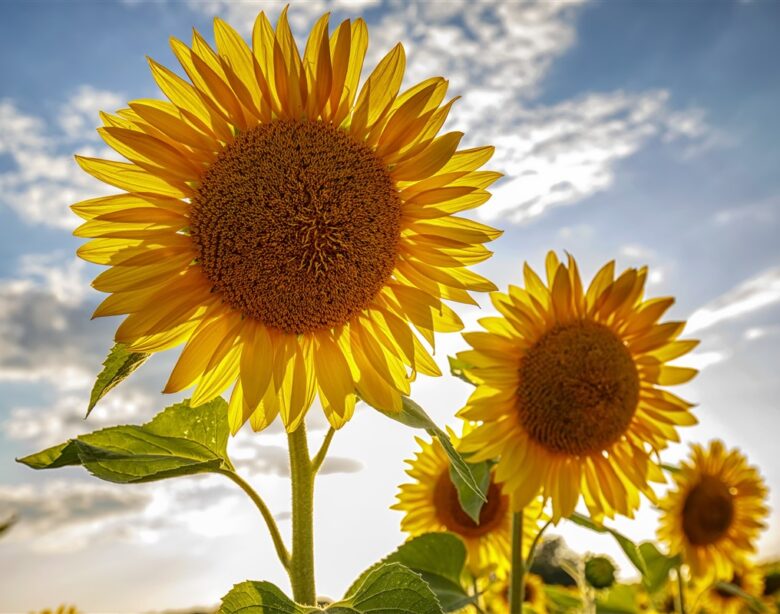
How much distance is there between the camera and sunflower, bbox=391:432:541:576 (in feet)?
13.6

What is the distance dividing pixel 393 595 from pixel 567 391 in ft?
5.14

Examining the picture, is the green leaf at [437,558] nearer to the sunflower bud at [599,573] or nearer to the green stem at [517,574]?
the green stem at [517,574]

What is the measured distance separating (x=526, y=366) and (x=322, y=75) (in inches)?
67.4

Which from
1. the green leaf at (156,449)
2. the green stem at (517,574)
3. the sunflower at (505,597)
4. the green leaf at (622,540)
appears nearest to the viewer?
the green leaf at (156,449)

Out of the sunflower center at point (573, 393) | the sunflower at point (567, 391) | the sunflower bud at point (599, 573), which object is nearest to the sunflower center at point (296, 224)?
the sunflower at point (567, 391)

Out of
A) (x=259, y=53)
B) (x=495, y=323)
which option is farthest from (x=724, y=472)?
(x=259, y=53)

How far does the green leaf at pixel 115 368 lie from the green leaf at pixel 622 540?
2056 mm

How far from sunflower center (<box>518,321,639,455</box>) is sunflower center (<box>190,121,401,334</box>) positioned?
4.21 ft

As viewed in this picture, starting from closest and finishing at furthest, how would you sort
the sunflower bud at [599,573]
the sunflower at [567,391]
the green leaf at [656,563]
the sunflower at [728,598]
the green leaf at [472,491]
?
the green leaf at [472,491], the sunflower at [567,391], the sunflower bud at [599,573], the green leaf at [656,563], the sunflower at [728,598]

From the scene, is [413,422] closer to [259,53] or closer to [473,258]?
[473,258]

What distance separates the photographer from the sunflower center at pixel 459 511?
412cm

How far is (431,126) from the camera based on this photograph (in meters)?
2.24

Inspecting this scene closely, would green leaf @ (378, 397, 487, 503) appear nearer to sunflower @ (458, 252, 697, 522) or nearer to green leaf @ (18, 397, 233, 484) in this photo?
green leaf @ (18, 397, 233, 484)

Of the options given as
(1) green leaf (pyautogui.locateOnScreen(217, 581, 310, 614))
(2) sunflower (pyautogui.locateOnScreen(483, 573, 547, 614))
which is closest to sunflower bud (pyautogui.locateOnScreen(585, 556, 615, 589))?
(2) sunflower (pyautogui.locateOnScreen(483, 573, 547, 614))
